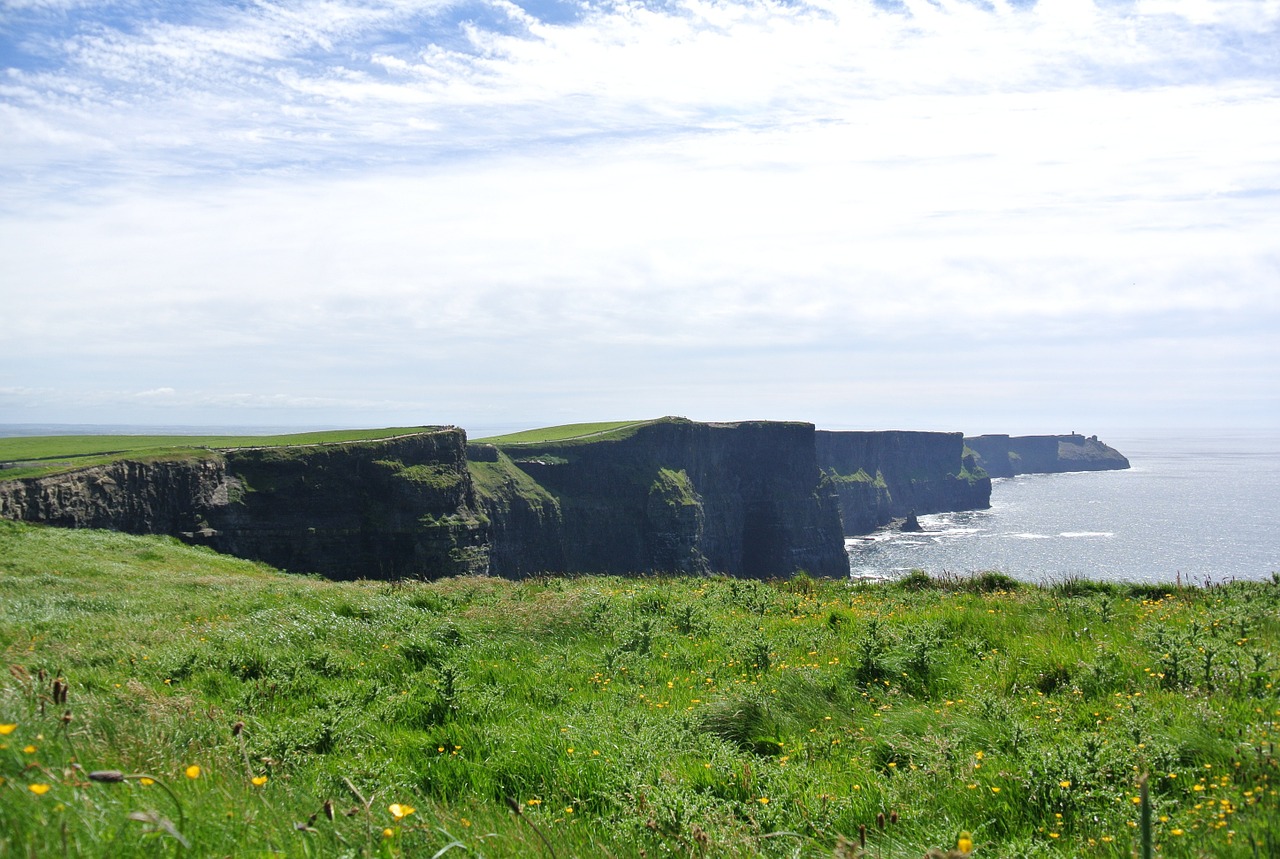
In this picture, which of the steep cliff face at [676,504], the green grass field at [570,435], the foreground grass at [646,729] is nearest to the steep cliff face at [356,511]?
the steep cliff face at [676,504]

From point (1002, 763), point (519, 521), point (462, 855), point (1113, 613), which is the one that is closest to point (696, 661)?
point (1002, 763)

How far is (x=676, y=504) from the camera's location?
112 meters

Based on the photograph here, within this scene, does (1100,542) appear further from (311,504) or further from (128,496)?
(128,496)

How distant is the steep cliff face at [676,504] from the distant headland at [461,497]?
255 mm

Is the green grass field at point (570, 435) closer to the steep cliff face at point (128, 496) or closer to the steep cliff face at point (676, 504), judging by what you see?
the steep cliff face at point (676, 504)

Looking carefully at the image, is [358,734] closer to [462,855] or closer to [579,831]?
[579,831]

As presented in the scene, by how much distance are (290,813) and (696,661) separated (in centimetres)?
791

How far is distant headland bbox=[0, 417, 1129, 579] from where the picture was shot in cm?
5166

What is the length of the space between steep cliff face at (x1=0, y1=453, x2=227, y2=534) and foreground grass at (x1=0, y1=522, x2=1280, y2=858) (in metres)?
33.9

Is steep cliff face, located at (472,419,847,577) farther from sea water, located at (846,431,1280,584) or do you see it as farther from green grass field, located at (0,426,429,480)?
green grass field, located at (0,426,429,480)

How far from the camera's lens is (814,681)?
938 cm

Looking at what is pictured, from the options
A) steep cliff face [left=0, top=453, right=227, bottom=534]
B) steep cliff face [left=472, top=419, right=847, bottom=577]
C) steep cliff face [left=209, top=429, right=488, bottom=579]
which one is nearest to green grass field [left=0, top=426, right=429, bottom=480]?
steep cliff face [left=0, top=453, right=227, bottom=534]

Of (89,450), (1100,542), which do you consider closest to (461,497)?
(89,450)

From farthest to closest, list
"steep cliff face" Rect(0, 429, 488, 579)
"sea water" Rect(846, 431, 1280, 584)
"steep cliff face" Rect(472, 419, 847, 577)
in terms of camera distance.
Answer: "sea water" Rect(846, 431, 1280, 584) < "steep cliff face" Rect(472, 419, 847, 577) < "steep cliff face" Rect(0, 429, 488, 579)
